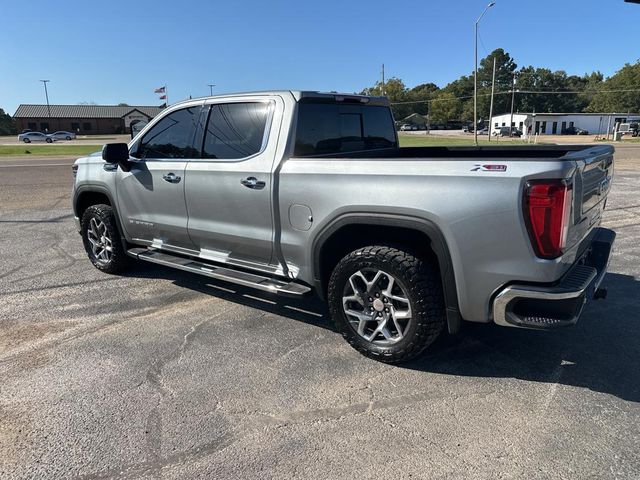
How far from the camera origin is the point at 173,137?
4867mm

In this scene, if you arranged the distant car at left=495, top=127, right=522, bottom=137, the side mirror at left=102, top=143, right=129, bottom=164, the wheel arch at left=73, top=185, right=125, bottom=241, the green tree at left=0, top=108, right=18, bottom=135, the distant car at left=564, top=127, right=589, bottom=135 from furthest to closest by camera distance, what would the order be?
the green tree at left=0, top=108, right=18, bottom=135
the distant car at left=564, top=127, right=589, bottom=135
the distant car at left=495, top=127, right=522, bottom=137
the wheel arch at left=73, top=185, right=125, bottom=241
the side mirror at left=102, top=143, right=129, bottom=164

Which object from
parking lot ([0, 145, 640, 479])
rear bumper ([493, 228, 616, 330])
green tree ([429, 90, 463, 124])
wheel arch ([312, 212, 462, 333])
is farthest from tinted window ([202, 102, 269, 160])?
green tree ([429, 90, 463, 124])

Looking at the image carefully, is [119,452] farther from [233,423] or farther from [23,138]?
[23,138]

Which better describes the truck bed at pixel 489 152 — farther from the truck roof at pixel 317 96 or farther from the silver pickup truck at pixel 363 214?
the truck roof at pixel 317 96

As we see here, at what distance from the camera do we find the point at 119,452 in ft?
8.79

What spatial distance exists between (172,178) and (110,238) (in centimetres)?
148

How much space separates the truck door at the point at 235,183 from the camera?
4.01m

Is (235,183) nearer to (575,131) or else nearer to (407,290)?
(407,290)

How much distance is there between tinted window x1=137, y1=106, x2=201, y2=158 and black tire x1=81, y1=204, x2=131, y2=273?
0.91m

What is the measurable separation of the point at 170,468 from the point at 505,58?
476 ft

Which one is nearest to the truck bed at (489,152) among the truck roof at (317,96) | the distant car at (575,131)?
the truck roof at (317,96)

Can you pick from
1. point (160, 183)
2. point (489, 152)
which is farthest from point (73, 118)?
point (489, 152)

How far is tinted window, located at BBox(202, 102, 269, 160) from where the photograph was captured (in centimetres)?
412

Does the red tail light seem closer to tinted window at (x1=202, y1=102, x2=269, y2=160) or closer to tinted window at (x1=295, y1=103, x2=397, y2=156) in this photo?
tinted window at (x1=295, y1=103, x2=397, y2=156)
